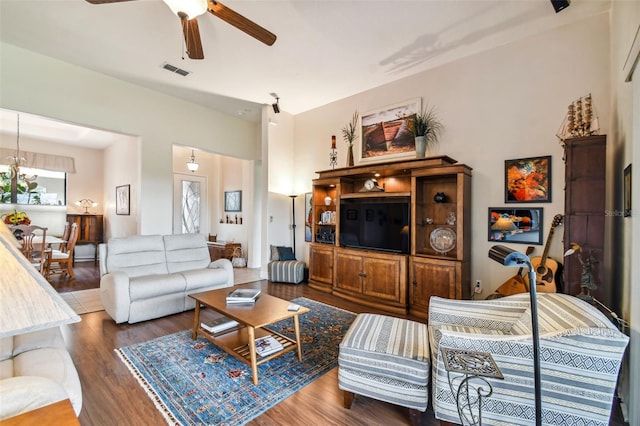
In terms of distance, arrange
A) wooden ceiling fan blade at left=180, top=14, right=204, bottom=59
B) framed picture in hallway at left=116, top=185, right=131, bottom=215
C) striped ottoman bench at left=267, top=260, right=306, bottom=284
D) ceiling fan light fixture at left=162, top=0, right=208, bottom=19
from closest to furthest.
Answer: ceiling fan light fixture at left=162, top=0, right=208, bottom=19 < wooden ceiling fan blade at left=180, top=14, right=204, bottom=59 < striped ottoman bench at left=267, top=260, right=306, bottom=284 < framed picture in hallway at left=116, top=185, right=131, bottom=215

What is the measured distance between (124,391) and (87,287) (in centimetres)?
377

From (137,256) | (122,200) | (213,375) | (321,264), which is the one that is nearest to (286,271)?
(321,264)

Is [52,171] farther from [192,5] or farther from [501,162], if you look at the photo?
[501,162]

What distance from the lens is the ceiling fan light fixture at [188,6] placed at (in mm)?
2049

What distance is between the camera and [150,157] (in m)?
4.93

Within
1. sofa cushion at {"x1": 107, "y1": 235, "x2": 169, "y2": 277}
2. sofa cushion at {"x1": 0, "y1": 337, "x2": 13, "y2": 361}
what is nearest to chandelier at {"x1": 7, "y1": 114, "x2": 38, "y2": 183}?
sofa cushion at {"x1": 107, "y1": 235, "x2": 169, "y2": 277}

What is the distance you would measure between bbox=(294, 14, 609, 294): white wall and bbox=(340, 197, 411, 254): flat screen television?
0.88 m

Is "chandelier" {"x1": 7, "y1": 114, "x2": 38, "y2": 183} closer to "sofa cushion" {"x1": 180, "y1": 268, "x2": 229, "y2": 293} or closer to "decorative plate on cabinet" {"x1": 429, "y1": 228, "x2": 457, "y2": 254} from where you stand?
"sofa cushion" {"x1": 180, "y1": 268, "x2": 229, "y2": 293}

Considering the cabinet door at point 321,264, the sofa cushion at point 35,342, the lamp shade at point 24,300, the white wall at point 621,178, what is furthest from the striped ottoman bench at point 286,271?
the lamp shade at point 24,300

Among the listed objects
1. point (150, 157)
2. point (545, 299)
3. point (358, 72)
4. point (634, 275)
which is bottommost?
point (545, 299)

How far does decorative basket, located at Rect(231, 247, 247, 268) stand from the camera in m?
6.70

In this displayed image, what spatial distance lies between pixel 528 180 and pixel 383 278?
2.08m

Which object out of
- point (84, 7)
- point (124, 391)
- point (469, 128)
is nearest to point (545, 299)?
point (469, 128)

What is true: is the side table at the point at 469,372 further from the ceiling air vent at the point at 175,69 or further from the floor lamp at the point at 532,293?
the ceiling air vent at the point at 175,69
